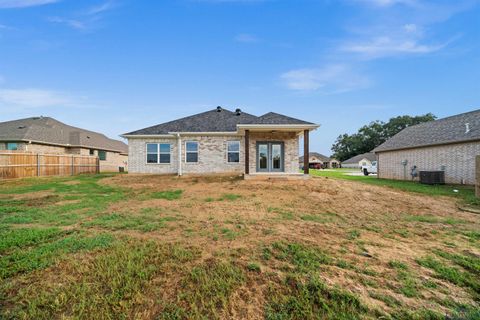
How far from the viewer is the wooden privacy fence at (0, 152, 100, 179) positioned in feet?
43.6

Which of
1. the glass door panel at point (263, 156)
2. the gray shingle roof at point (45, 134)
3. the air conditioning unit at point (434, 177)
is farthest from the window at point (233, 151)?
the gray shingle roof at point (45, 134)

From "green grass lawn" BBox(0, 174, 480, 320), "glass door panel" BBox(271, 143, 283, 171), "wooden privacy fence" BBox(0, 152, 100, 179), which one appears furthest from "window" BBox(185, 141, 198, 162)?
"wooden privacy fence" BBox(0, 152, 100, 179)

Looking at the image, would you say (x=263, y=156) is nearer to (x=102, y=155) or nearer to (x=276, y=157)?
(x=276, y=157)

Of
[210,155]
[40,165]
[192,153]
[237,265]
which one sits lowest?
[237,265]

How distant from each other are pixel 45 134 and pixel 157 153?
46.9ft

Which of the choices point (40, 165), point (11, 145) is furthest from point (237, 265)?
point (11, 145)

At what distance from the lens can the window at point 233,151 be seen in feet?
48.2

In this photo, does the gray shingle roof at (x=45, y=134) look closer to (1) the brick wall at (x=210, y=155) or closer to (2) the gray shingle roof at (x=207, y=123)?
(1) the brick wall at (x=210, y=155)

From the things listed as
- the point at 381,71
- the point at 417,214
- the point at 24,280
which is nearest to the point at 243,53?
the point at 381,71

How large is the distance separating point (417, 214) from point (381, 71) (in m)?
15.7

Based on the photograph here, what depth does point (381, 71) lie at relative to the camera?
16.8 metres

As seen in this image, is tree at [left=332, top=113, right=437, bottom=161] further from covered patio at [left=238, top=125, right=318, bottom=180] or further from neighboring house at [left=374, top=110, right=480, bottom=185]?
covered patio at [left=238, top=125, right=318, bottom=180]

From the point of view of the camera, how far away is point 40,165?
1529 centimetres

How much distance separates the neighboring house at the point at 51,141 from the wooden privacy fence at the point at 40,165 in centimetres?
265
